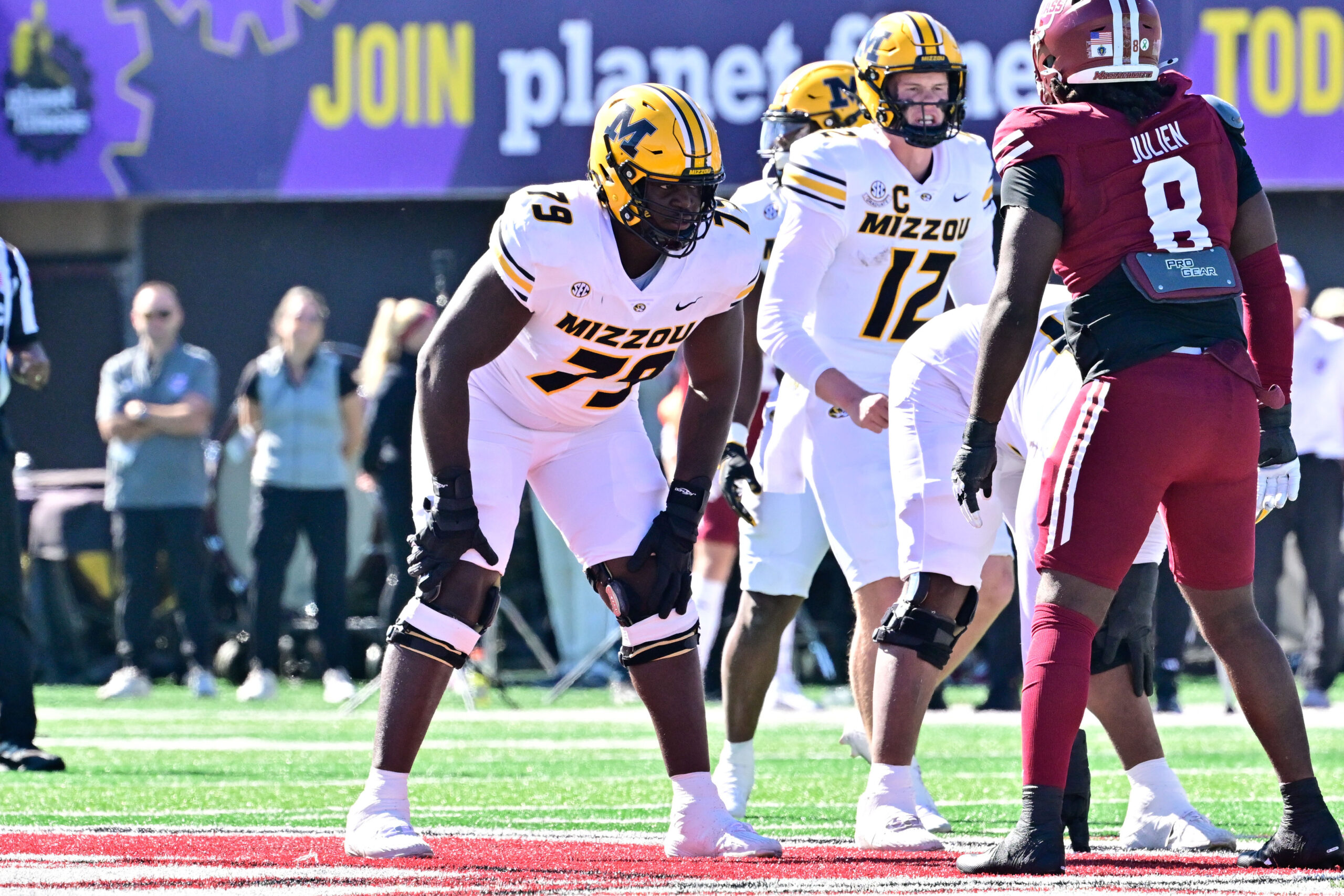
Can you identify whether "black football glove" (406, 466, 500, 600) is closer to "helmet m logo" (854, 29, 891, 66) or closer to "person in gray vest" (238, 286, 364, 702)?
"helmet m logo" (854, 29, 891, 66)

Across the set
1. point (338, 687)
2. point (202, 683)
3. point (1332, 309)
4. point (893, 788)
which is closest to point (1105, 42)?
point (893, 788)

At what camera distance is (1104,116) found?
4680 millimetres

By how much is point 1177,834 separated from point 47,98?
12.0 meters

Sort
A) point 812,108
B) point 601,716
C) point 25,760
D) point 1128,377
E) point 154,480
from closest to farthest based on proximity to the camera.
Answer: point 1128,377 → point 812,108 → point 25,760 → point 601,716 → point 154,480

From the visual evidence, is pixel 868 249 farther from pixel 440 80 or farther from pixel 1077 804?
pixel 440 80

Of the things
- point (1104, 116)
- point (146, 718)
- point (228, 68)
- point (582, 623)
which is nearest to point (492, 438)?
point (1104, 116)

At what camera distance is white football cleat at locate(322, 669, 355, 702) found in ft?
38.1

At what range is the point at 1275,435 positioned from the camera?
5109mm

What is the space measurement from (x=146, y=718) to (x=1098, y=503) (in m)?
7.08

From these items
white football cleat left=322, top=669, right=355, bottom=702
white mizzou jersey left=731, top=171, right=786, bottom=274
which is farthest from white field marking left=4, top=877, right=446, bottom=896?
white football cleat left=322, top=669, right=355, bottom=702

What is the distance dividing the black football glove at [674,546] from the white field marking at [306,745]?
11.5ft

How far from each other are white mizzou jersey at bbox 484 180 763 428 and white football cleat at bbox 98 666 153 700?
23.7 ft

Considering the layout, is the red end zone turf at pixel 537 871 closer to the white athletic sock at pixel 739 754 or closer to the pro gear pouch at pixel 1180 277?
the white athletic sock at pixel 739 754

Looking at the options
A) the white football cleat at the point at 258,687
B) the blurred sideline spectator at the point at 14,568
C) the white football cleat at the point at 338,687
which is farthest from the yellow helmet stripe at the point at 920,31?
the white football cleat at the point at 258,687
